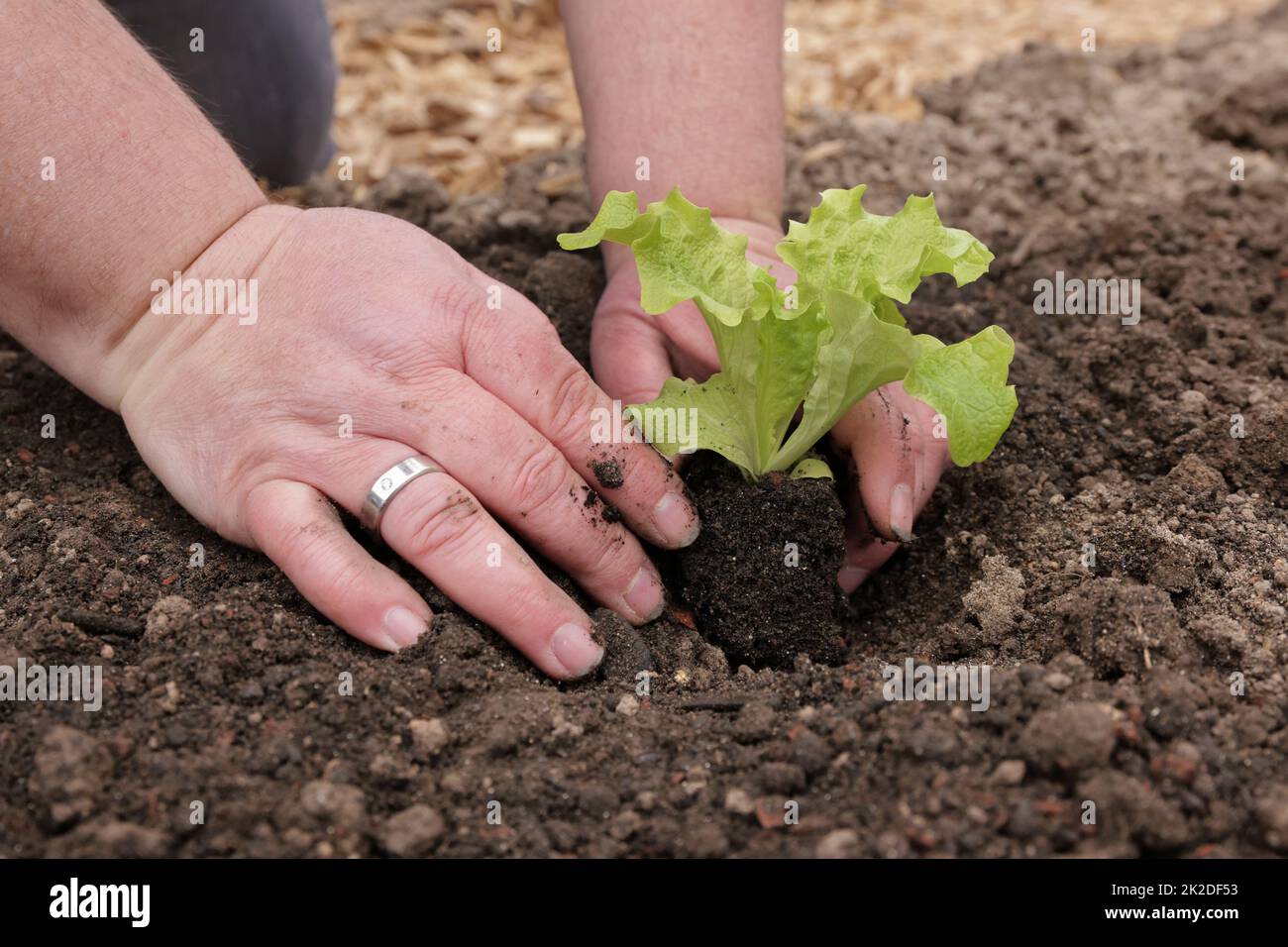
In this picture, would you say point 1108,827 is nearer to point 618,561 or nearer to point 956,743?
point 956,743

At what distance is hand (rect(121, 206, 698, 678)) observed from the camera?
6.04 feet

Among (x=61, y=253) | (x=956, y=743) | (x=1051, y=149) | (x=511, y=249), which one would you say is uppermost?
(x=1051, y=149)

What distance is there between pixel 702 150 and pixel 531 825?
1547 millimetres

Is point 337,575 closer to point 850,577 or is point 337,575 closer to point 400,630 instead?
point 400,630

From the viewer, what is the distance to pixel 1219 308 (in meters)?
2.67

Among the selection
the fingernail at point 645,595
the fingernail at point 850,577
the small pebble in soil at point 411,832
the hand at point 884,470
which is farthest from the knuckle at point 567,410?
the small pebble in soil at point 411,832

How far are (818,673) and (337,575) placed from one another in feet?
2.58

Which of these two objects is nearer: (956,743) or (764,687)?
(956,743)

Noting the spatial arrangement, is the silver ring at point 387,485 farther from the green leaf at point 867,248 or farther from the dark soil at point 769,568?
the green leaf at point 867,248

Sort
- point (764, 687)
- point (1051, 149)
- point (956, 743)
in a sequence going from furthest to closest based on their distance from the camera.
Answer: point (1051, 149), point (764, 687), point (956, 743)

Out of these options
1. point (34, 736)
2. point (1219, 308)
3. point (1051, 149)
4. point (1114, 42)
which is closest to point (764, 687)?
point (34, 736)

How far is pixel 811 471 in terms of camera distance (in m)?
2.10

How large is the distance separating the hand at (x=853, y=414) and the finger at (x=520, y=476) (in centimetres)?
30

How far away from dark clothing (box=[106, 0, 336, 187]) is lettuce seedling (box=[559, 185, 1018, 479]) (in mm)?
1813
